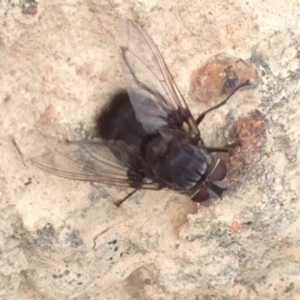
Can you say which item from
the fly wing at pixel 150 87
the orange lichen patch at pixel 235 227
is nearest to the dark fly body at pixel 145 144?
the fly wing at pixel 150 87

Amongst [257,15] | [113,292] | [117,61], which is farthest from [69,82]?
[113,292]

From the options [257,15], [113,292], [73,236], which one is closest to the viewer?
[257,15]

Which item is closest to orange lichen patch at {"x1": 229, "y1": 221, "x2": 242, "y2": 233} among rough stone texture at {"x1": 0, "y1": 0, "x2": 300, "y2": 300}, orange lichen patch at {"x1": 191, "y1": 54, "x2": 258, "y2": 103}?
rough stone texture at {"x1": 0, "y1": 0, "x2": 300, "y2": 300}

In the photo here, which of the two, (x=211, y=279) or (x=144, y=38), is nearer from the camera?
(x=144, y=38)

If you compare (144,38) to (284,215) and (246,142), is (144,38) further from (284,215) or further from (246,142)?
(284,215)

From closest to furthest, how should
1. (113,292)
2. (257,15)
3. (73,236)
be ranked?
(257,15) < (73,236) < (113,292)

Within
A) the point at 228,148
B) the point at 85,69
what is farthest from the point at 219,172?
the point at 85,69
